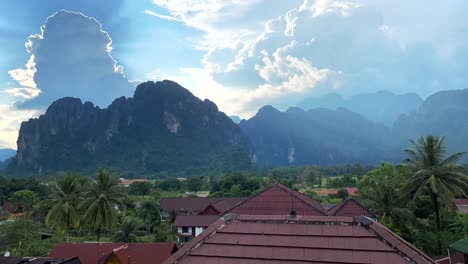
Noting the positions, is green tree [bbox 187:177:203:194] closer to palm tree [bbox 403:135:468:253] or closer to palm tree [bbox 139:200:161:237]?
palm tree [bbox 139:200:161:237]

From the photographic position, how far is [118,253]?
1994 cm

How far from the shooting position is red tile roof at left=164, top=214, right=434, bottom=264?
5203mm

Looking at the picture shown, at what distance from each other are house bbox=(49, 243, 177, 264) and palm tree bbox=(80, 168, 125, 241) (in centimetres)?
510

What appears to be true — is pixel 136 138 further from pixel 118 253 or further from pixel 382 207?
pixel 382 207

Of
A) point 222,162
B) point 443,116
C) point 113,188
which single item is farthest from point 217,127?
point 113,188

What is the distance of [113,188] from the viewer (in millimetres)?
27672

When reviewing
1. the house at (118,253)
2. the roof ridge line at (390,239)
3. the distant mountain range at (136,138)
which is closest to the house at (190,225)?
the house at (118,253)

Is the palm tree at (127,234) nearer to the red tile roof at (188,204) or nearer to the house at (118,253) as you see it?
the house at (118,253)

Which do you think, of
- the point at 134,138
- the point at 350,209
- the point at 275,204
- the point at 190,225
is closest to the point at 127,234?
the point at 190,225

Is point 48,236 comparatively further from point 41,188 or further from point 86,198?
point 41,188

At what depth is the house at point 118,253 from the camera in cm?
1953

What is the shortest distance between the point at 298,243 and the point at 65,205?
24.7 metres

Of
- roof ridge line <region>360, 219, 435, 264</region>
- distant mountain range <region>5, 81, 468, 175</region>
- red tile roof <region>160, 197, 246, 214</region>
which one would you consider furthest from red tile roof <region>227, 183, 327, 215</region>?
distant mountain range <region>5, 81, 468, 175</region>

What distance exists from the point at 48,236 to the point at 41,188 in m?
30.7
